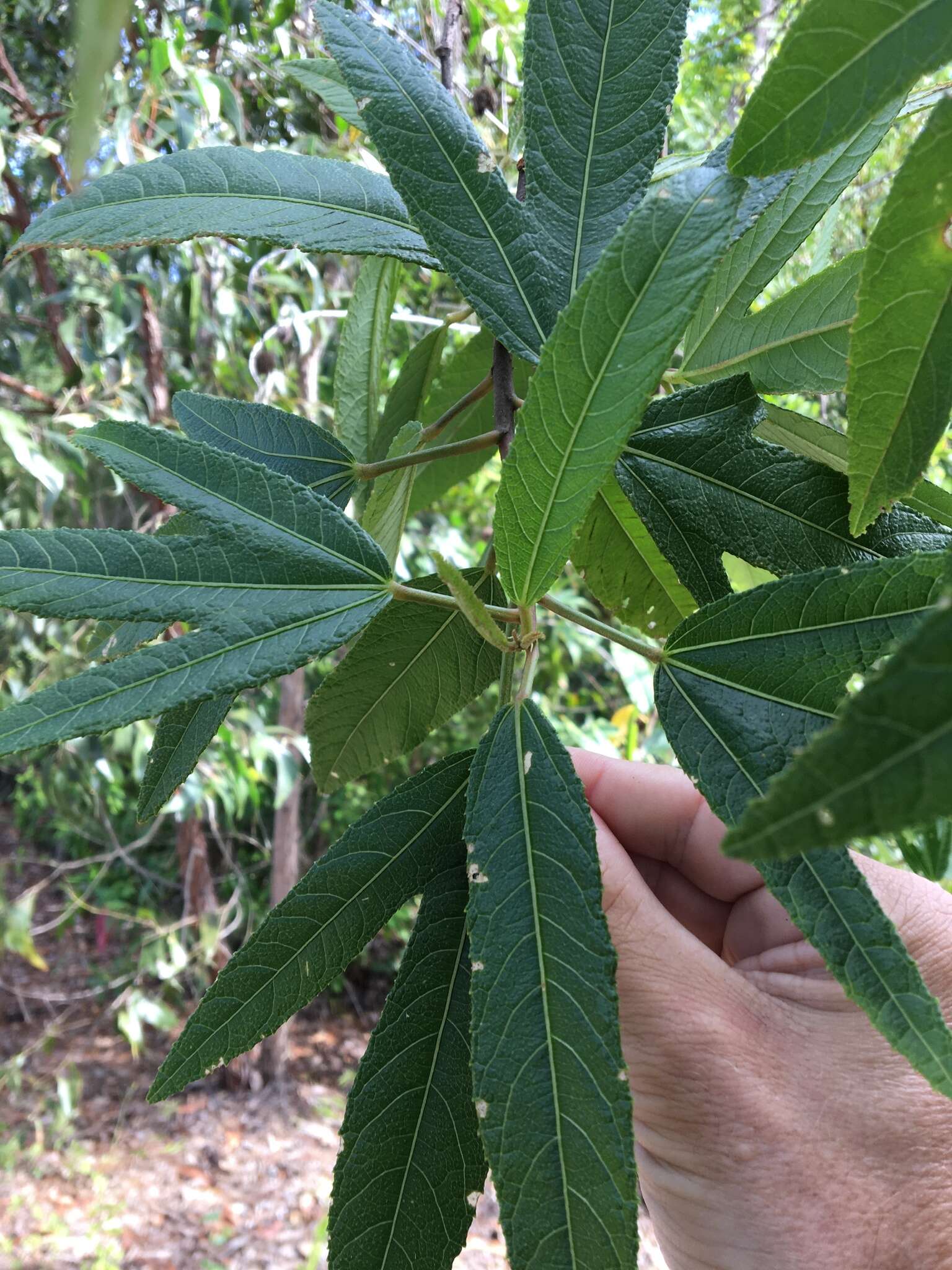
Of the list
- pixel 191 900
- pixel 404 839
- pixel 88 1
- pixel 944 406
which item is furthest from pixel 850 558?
pixel 191 900

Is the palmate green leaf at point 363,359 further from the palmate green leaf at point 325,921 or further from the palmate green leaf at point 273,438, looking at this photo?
the palmate green leaf at point 325,921

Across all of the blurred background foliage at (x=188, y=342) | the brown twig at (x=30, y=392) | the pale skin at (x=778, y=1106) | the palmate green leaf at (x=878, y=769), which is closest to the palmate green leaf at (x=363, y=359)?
the pale skin at (x=778, y=1106)

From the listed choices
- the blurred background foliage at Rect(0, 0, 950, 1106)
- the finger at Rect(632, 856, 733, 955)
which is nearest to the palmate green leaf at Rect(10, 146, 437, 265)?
the finger at Rect(632, 856, 733, 955)

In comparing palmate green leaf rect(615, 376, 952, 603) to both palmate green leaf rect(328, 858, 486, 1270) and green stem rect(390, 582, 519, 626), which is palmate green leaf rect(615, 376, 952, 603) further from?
palmate green leaf rect(328, 858, 486, 1270)

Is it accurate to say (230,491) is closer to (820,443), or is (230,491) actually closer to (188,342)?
(820,443)

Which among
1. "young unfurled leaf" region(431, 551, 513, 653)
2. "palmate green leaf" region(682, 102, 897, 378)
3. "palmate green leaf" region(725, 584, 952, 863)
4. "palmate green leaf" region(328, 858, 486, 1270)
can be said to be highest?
"palmate green leaf" region(682, 102, 897, 378)

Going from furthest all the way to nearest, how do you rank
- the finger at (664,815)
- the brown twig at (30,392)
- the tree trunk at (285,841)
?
the tree trunk at (285,841) < the brown twig at (30,392) < the finger at (664,815)
